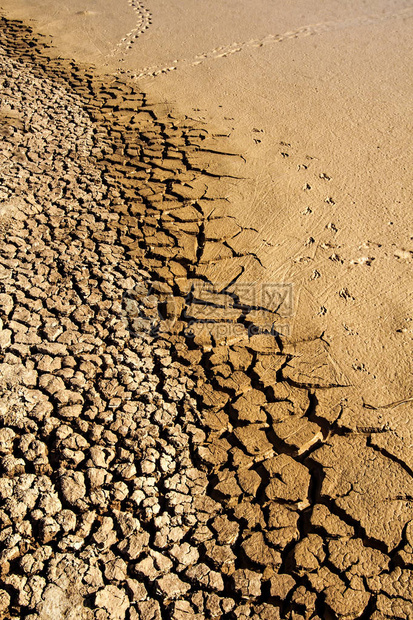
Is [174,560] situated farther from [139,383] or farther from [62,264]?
[62,264]

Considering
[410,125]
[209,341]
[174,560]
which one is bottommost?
[174,560]

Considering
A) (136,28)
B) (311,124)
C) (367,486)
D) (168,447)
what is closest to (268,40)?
(136,28)

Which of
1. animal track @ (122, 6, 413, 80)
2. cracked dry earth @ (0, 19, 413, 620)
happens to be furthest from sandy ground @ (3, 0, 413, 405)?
cracked dry earth @ (0, 19, 413, 620)

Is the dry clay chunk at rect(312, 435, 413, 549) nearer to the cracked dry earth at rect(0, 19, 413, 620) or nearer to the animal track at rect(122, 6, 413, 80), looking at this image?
the cracked dry earth at rect(0, 19, 413, 620)

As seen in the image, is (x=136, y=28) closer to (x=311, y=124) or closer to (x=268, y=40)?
(x=268, y=40)

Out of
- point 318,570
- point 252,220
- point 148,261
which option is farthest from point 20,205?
point 318,570

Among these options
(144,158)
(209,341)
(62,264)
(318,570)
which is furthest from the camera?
(144,158)
